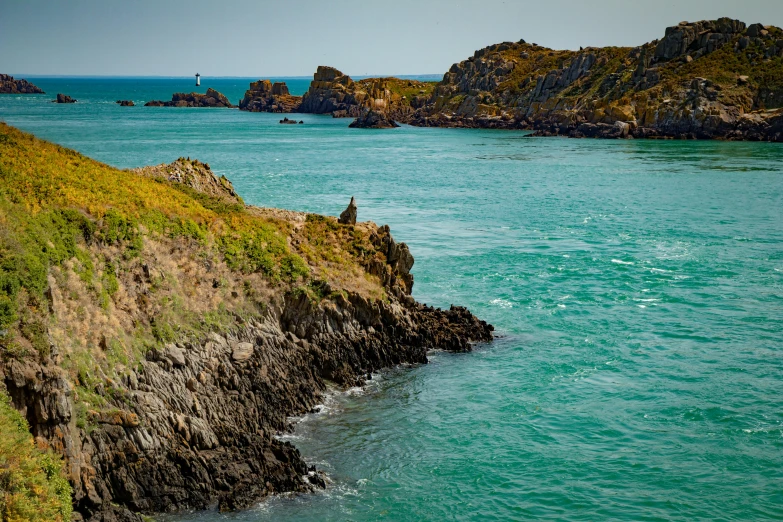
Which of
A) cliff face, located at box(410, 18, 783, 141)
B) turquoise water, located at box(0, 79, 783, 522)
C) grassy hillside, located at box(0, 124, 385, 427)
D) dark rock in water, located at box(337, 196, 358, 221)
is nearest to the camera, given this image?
grassy hillside, located at box(0, 124, 385, 427)

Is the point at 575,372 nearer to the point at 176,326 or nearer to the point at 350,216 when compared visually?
the point at 350,216

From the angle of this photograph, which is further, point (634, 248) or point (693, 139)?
point (693, 139)

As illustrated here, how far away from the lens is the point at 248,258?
33562 millimetres

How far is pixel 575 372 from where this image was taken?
3462 cm

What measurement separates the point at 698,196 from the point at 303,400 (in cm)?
6421

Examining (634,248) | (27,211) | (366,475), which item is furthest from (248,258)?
(634,248)

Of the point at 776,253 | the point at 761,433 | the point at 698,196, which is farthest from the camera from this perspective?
the point at 698,196

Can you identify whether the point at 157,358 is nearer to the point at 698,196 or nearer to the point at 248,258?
the point at 248,258

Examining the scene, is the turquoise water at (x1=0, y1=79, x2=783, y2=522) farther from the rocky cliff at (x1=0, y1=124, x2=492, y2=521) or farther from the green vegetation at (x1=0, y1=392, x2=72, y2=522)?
the green vegetation at (x1=0, y1=392, x2=72, y2=522)

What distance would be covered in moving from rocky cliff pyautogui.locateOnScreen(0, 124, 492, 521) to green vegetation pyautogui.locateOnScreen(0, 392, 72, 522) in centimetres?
85

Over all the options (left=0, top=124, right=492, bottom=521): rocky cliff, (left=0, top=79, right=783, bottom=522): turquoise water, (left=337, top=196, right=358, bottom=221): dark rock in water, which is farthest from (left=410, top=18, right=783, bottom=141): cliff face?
(left=0, top=124, right=492, bottom=521): rocky cliff

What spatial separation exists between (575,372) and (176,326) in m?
17.2

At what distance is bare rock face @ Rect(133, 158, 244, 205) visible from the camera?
41656 mm

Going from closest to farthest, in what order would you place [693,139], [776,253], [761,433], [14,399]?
[14,399], [761,433], [776,253], [693,139]
